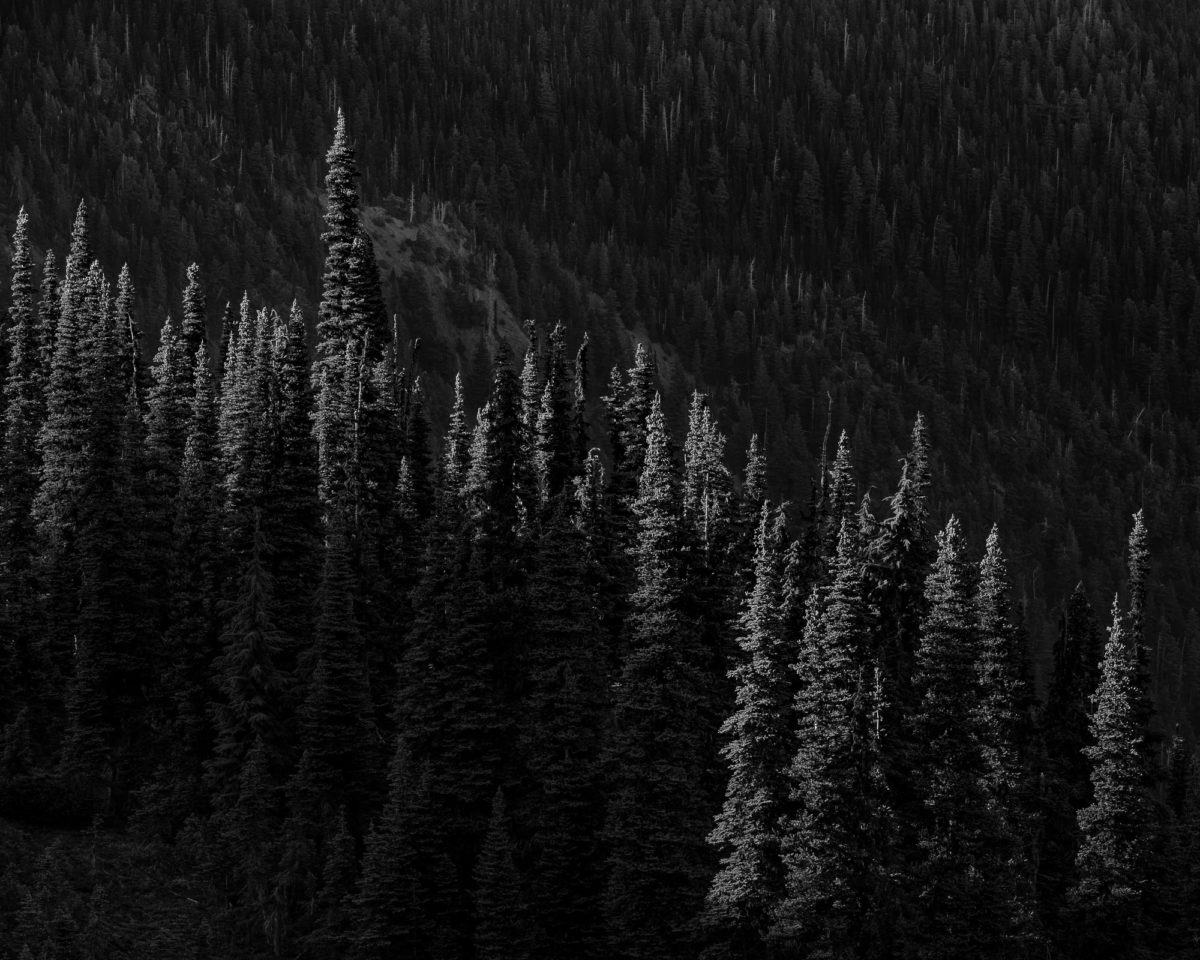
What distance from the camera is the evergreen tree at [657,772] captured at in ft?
171

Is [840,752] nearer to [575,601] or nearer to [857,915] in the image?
[857,915]

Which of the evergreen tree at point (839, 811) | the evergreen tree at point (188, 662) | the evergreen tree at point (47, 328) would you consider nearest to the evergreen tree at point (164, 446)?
the evergreen tree at point (188, 662)

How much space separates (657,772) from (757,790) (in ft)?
12.6

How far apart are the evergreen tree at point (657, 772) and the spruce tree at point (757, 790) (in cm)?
155

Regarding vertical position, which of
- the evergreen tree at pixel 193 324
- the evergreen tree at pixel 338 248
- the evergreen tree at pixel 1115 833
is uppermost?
the evergreen tree at pixel 193 324

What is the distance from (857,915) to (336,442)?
36.0 meters

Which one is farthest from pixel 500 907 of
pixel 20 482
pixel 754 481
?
pixel 20 482

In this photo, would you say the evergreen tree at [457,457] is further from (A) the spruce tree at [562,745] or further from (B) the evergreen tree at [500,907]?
(B) the evergreen tree at [500,907]

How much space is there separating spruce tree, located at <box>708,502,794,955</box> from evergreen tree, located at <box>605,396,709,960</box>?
155 centimetres

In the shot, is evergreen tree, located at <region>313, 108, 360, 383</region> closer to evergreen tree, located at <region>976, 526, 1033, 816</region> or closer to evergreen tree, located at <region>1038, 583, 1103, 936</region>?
evergreen tree, located at <region>976, 526, 1033, 816</region>

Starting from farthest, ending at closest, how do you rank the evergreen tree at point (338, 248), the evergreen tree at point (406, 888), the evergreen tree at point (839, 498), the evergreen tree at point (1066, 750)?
the evergreen tree at point (839, 498)
the evergreen tree at point (338, 248)
the evergreen tree at point (1066, 750)
the evergreen tree at point (406, 888)

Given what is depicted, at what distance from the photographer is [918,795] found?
51.5 metres

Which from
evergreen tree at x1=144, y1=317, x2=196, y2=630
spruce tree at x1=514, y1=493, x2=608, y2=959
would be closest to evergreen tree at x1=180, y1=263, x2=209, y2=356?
evergreen tree at x1=144, y1=317, x2=196, y2=630

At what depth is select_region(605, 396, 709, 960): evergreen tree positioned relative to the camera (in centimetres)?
5203
